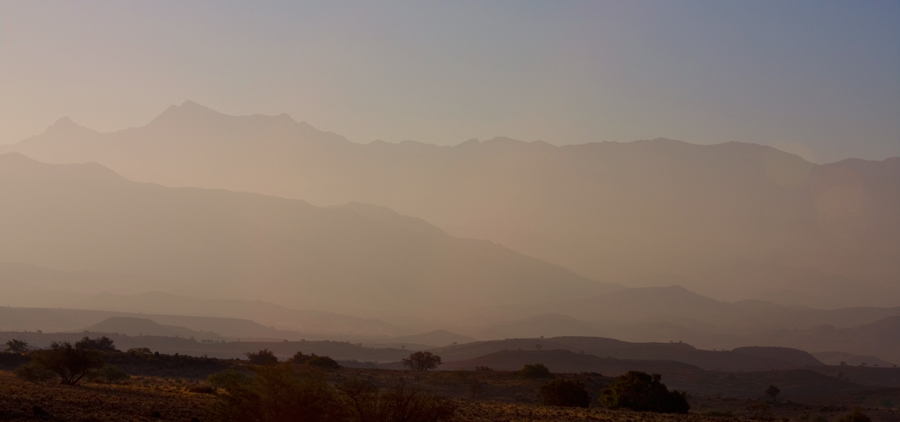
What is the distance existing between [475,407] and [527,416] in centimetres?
397

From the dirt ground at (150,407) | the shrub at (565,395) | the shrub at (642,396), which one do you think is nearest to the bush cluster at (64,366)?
the dirt ground at (150,407)

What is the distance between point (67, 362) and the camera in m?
33.8

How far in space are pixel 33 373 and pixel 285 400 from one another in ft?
75.2

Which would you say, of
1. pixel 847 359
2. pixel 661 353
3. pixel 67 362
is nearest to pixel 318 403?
pixel 67 362

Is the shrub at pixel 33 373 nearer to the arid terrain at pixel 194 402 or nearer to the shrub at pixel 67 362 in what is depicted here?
the shrub at pixel 67 362

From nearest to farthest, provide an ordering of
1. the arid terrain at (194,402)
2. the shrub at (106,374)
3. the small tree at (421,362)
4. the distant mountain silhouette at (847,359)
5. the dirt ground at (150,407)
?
the dirt ground at (150,407) → the arid terrain at (194,402) → the shrub at (106,374) → the small tree at (421,362) → the distant mountain silhouette at (847,359)

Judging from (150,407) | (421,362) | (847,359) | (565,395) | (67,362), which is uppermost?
(847,359)

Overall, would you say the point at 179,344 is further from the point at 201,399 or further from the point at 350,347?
the point at 201,399

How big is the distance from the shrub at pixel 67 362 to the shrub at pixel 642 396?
84.5 ft

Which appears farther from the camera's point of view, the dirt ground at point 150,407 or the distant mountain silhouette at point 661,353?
the distant mountain silhouette at point 661,353

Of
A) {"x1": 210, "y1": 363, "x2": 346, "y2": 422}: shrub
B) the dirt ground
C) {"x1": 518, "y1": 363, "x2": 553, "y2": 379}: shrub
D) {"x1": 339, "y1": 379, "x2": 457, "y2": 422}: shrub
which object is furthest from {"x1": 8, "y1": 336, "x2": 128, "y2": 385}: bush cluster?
{"x1": 518, "y1": 363, "x2": 553, "y2": 379}: shrub

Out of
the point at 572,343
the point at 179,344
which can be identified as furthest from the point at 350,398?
the point at 572,343

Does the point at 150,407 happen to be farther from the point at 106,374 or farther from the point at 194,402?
the point at 106,374

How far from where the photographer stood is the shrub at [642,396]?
3447cm
